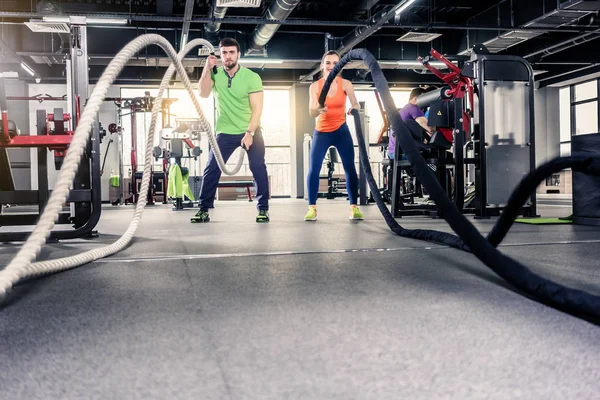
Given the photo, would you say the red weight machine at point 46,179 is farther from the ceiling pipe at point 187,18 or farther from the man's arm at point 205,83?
the ceiling pipe at point 187,18

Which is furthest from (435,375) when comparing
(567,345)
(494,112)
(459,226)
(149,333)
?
(494,112)

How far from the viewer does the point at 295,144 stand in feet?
43.6

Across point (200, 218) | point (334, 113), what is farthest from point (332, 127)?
point (200, 218)

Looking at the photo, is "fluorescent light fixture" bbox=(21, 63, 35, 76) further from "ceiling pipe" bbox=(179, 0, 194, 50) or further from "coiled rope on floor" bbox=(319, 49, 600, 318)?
"coiled rope on floor" bbox=(319, 49, 600, 318)

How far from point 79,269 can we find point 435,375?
1.43 metres

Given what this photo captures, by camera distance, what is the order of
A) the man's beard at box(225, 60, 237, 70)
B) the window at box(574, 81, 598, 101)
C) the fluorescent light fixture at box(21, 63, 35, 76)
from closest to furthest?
the man's beard at box(225, 60, 237, 70)
the fluorescent light fixture at box(21, 63, 35, 76)
the window at box(574, 81, 598, 101)

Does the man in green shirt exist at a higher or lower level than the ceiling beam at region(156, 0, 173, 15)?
lower

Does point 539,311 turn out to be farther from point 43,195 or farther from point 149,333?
point 43,195

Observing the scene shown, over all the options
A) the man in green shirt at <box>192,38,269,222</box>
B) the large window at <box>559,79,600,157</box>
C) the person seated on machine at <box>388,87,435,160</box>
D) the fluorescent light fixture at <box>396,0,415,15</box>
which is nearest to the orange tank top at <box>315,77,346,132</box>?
the man in green shirt at <box>192,38,269,222</box>

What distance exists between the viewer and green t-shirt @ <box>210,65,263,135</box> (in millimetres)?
3955

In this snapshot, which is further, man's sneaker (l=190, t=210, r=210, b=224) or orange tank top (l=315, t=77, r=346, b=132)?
man's sneaker (l=190, t=210, r=210, b=224)

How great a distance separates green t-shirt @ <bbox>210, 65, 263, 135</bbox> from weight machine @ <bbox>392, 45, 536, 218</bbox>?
1.35m

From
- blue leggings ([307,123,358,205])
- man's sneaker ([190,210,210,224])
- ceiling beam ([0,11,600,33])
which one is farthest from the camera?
ceiling beam ([0,11,600,33])

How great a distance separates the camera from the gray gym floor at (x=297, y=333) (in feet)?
2.38
